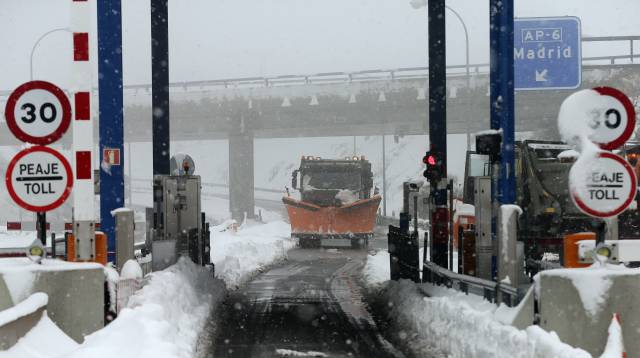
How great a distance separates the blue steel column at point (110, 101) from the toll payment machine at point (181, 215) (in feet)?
3.47

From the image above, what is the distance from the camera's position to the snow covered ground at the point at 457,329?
673cm

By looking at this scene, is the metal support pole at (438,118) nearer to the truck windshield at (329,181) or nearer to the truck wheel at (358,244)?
the truck wheel at (358,244)

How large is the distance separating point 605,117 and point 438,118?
26.9 feet

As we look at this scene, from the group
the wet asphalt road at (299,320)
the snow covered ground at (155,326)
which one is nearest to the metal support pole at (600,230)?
the wet asphalt road at (299,320)

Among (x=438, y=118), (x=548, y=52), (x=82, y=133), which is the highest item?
(x=548, y=52)

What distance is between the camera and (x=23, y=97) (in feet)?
24.0

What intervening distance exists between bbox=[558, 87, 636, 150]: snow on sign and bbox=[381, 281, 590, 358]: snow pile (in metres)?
1.61

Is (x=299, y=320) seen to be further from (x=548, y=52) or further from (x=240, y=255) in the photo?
(x=240, y=255)

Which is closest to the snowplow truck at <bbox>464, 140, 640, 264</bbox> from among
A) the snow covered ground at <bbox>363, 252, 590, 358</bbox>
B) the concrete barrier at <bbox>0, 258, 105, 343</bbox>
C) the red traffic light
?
the red traffic light

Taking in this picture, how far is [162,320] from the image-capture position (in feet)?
25.9

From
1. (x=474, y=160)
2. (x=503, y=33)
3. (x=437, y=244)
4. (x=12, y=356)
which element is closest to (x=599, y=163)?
(x=503, y=33)

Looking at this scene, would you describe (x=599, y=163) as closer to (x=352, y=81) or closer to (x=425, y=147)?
(x=352, y=81)

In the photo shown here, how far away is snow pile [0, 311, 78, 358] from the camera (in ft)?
21.5

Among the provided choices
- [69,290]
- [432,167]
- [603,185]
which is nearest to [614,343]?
[603,185]
